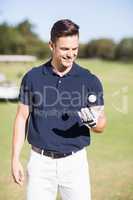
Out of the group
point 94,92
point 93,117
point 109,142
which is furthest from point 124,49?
point 93,117

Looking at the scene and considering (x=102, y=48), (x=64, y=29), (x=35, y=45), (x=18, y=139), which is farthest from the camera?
(x=102, y=48)

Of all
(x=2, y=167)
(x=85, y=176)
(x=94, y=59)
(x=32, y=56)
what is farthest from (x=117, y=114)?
(x=85, y=176)

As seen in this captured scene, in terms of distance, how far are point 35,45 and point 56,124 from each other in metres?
4.83

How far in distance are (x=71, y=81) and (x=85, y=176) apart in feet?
1.52

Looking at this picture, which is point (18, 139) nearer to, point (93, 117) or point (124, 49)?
point (93, 117)

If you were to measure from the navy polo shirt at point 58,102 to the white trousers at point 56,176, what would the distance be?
2.2 inches

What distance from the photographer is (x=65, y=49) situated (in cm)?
203

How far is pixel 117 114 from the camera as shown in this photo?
282 inches

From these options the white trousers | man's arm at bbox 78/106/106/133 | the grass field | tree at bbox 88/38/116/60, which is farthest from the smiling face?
tree at bbox 88/38/116/60

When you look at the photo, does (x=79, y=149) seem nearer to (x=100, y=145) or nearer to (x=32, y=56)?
(x=100, y=145)

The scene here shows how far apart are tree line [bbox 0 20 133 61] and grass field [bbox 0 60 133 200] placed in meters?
0.18

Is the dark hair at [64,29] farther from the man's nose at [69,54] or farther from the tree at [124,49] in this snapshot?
the tree at [124,49]

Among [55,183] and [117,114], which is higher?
[55,183]

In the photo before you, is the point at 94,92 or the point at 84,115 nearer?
the point at 84,115
